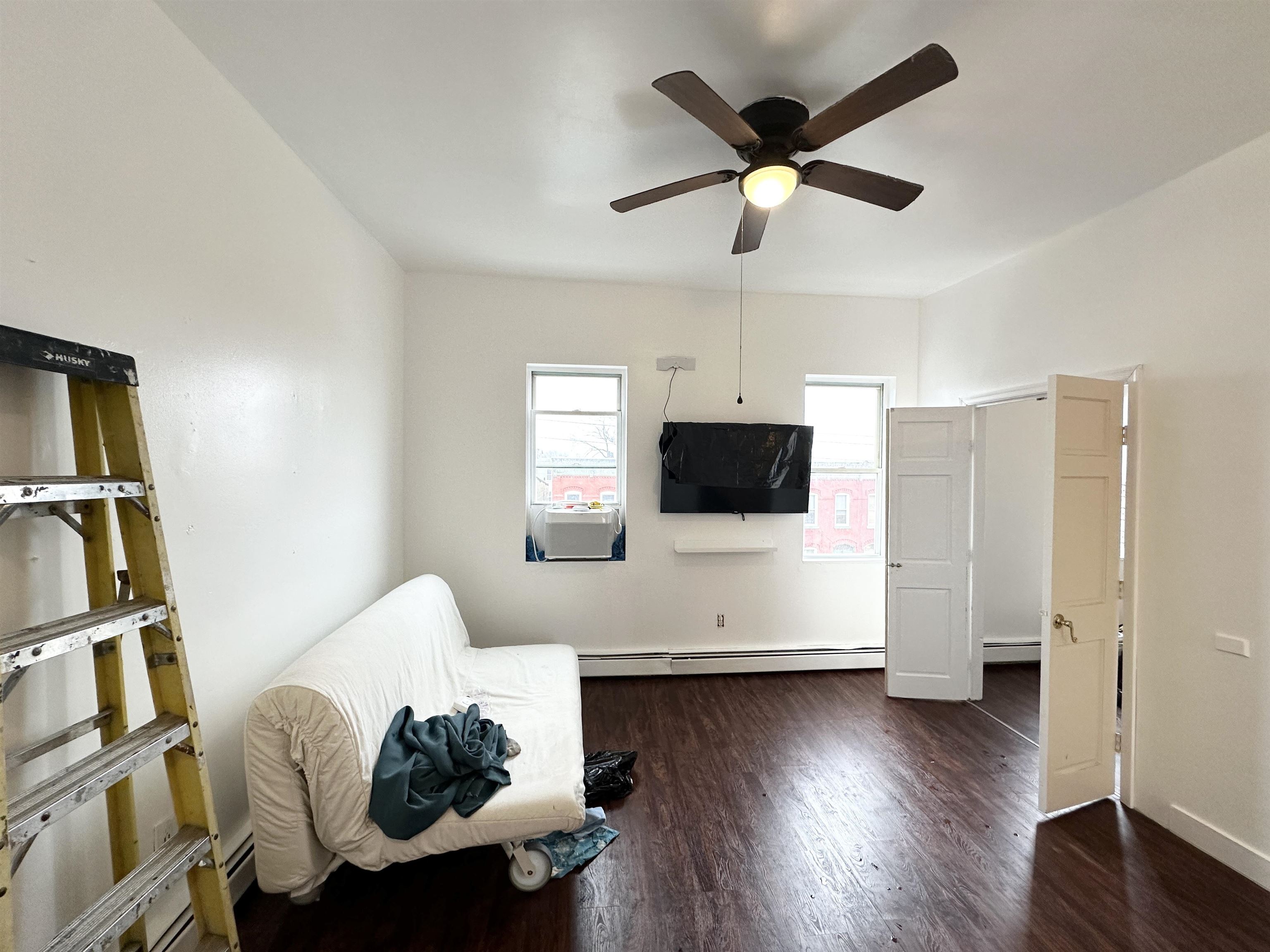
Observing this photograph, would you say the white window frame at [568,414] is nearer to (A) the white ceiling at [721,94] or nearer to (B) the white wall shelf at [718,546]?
(B) the white wall shelf at [718,546]

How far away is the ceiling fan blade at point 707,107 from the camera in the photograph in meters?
1.35

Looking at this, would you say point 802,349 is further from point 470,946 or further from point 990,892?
point 470,946

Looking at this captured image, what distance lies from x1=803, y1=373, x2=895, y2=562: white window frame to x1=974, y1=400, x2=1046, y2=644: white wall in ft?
2.85

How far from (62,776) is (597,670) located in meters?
2.95

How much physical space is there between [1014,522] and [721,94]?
4.04m

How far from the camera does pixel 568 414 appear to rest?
3811 millimetres

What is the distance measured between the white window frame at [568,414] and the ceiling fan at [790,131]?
178cm

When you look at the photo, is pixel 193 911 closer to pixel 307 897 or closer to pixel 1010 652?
pixel 307 897

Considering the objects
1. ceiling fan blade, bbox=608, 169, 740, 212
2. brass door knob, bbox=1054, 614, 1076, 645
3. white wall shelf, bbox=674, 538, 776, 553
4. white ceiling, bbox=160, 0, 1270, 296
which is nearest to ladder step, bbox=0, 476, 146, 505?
white ceiling, bbox=160, 0, 1270, 296

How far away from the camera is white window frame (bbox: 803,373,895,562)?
157 inches

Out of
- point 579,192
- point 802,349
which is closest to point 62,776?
point 579,192

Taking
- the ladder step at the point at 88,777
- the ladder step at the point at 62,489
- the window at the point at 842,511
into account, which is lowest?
the ladder step at the point at 88,777

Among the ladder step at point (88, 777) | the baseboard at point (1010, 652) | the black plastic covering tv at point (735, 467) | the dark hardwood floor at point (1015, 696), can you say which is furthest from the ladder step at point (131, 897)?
the baseboard at point (1010, 652)

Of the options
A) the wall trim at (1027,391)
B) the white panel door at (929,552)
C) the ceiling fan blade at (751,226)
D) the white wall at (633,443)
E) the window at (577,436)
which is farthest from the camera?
the window at (577,436)
